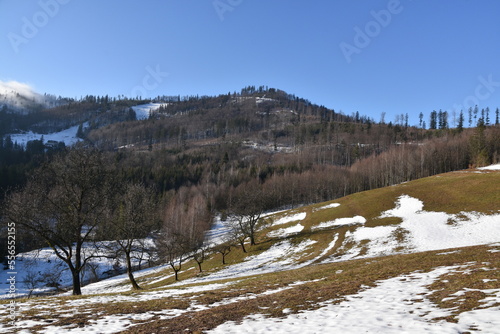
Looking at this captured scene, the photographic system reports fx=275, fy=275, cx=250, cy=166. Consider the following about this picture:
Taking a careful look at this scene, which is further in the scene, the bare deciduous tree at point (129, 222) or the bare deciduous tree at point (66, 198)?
the bare deciduous tree at point (129, 222)

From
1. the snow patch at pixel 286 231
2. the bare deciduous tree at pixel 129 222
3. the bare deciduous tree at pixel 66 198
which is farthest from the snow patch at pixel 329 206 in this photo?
the bare deciduous tree at pixel 66 198

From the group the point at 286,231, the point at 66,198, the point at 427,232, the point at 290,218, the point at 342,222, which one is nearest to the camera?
the point at 66,198

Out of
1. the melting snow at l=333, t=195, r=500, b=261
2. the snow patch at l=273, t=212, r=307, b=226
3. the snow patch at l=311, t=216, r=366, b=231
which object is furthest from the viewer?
the snow patch at l=273, t=212, r=307, b=226

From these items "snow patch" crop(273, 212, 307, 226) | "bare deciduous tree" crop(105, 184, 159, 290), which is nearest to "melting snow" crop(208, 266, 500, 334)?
"bare deciduous tree" crop(105, 184, 159, 290)

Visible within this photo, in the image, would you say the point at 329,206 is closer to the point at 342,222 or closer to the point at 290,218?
Answer: the point at 290,218

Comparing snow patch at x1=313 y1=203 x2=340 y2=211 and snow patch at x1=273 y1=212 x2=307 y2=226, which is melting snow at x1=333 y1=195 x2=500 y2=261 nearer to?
snow patch at x1=313 y1=203 x2=340 y2=211

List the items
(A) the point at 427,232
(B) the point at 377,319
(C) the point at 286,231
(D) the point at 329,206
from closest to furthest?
(B) the point at 377,319 → (A) the point at 427,232 → (C) the point at 286,231 → (D) the point at 329,206

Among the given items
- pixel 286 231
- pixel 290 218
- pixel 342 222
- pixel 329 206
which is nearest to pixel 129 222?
pixel 286 231

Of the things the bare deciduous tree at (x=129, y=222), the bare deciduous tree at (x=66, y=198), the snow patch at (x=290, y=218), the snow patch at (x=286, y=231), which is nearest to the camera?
the bare deciduous tree at (x=66, y=198)

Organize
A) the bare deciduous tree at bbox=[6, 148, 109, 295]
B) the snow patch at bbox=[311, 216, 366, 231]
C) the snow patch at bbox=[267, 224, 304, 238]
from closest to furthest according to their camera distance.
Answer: the bare deciduous tree at bbox=[6, 148, 109, 295] → the snow patch at bbox=[311, 216, 366, 231] → the snow patch at bbox=[267, 224, 304, 238]

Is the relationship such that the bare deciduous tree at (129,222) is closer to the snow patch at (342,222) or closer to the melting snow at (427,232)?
the melting snow at (427,232)

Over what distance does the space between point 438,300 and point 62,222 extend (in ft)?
83.6

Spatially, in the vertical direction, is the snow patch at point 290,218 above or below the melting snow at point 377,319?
below

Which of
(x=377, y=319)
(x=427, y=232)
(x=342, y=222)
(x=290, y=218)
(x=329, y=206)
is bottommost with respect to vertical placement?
(x=290, y=218)
